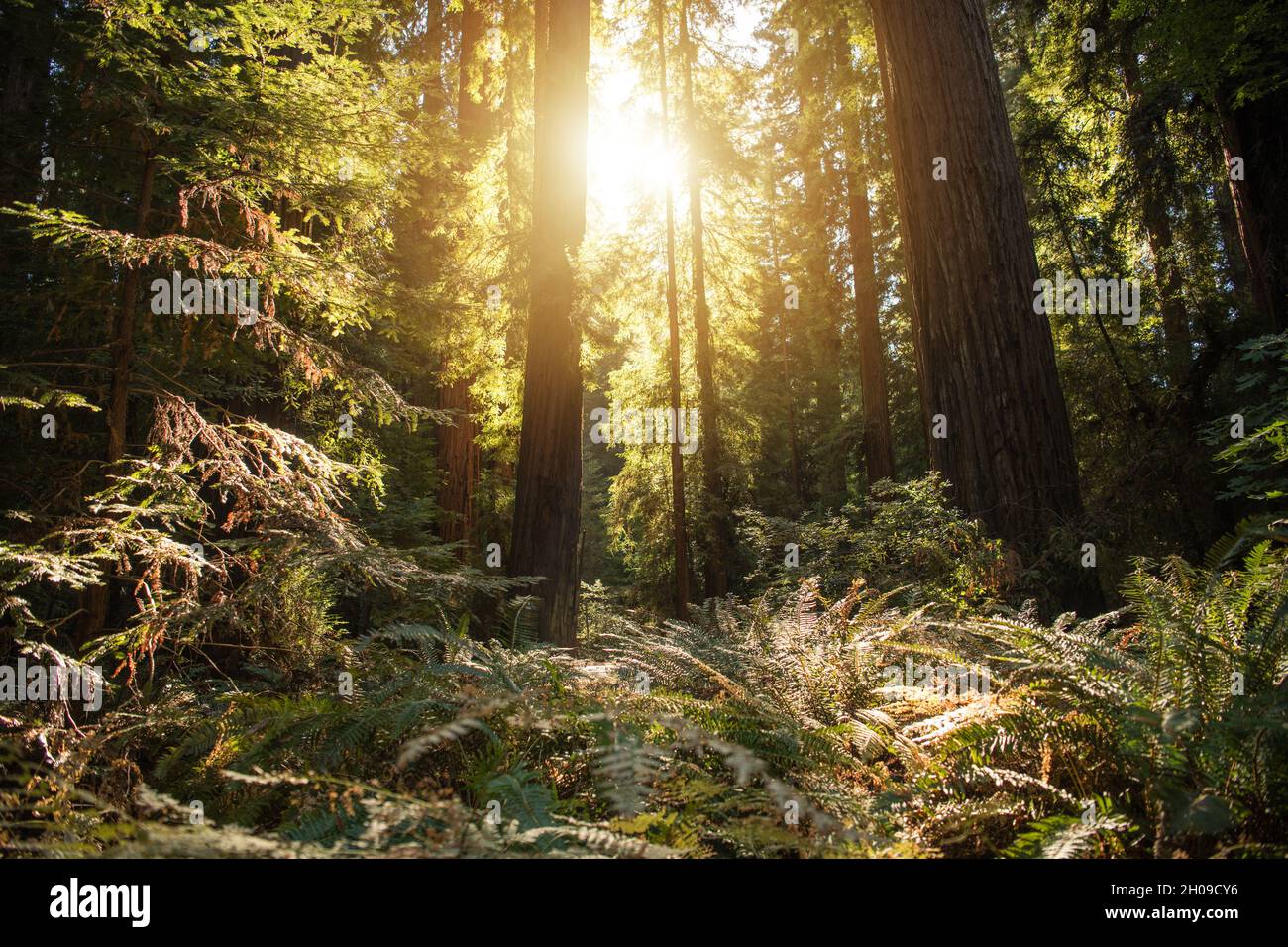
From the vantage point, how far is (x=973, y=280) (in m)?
5.47

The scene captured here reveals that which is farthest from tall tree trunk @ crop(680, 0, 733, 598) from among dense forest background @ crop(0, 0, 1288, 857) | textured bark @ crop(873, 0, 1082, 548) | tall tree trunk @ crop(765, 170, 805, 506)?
textured bark @ crop(873, 0, 1082, 548)

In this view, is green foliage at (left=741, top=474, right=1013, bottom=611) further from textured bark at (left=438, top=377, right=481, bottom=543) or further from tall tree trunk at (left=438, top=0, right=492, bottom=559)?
textured bark at (left=438, top=377, right=481, bottom=543)

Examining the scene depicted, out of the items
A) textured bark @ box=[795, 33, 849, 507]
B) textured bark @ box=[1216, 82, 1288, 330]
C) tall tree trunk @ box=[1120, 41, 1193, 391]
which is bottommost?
textured bark @ box=[1216, 82, 1288, 330]

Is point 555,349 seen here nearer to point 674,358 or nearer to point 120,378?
point 120,378


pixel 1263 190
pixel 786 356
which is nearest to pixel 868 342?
pixel 1263 190

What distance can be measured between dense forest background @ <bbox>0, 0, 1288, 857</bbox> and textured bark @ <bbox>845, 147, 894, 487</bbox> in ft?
0.61

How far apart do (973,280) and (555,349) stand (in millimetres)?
3837

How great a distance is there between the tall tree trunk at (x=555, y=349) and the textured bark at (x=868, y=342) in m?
8.02

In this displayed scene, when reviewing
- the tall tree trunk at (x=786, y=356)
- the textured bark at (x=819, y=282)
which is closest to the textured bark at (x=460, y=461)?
the textured bark at (x=819, y=282)

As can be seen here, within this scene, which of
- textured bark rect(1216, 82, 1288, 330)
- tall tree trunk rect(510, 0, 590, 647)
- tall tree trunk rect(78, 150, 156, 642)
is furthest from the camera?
tall tree trunk rect(510, 0, 590, 647)

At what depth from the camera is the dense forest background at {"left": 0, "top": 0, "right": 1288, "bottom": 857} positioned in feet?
5.13

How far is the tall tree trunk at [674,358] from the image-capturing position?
1361 centimetres

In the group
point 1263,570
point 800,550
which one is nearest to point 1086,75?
point 800,550

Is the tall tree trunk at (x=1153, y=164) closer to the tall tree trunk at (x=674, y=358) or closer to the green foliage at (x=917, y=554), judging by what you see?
the green foliage at (x=917, y=554)
